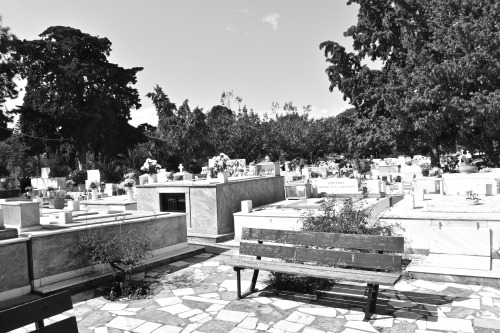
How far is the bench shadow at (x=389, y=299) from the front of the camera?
5453 millimetres

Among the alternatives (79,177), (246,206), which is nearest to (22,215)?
(246,206)

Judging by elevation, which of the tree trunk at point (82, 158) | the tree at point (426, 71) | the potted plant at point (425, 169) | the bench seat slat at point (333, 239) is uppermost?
the tree at point (426, 71)

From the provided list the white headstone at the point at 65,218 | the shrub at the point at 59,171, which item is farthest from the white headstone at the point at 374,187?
the shrub at the point at 59,171

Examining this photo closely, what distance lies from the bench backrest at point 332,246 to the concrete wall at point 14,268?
355 cm

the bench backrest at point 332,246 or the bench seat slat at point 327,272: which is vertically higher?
Result: the bench backrest at point 332,246

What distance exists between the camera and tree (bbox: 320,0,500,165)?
65.5 feet

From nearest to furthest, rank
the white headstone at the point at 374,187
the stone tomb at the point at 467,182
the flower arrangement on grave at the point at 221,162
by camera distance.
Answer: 1. the stone tomb at the point at 467,182
2. the white headstone at the point at 374,187
3. the flower arrangement on grave at the point at 221,162

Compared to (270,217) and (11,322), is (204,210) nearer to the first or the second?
(270,217)

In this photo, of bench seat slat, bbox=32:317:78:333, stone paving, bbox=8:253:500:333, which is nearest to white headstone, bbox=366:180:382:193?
stone paving, bbox=8:253:500:333

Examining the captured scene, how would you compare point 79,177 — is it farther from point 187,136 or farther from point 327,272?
point 327,272

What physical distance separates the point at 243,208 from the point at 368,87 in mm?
18246

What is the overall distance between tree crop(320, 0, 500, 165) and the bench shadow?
53.4 ft

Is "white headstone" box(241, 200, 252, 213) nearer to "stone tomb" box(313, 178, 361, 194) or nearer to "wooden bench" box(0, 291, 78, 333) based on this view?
"stone tomb" box(313, 178, 361, 194)

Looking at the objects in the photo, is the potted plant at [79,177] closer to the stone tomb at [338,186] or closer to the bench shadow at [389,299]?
the stone tomb at [338,186]
